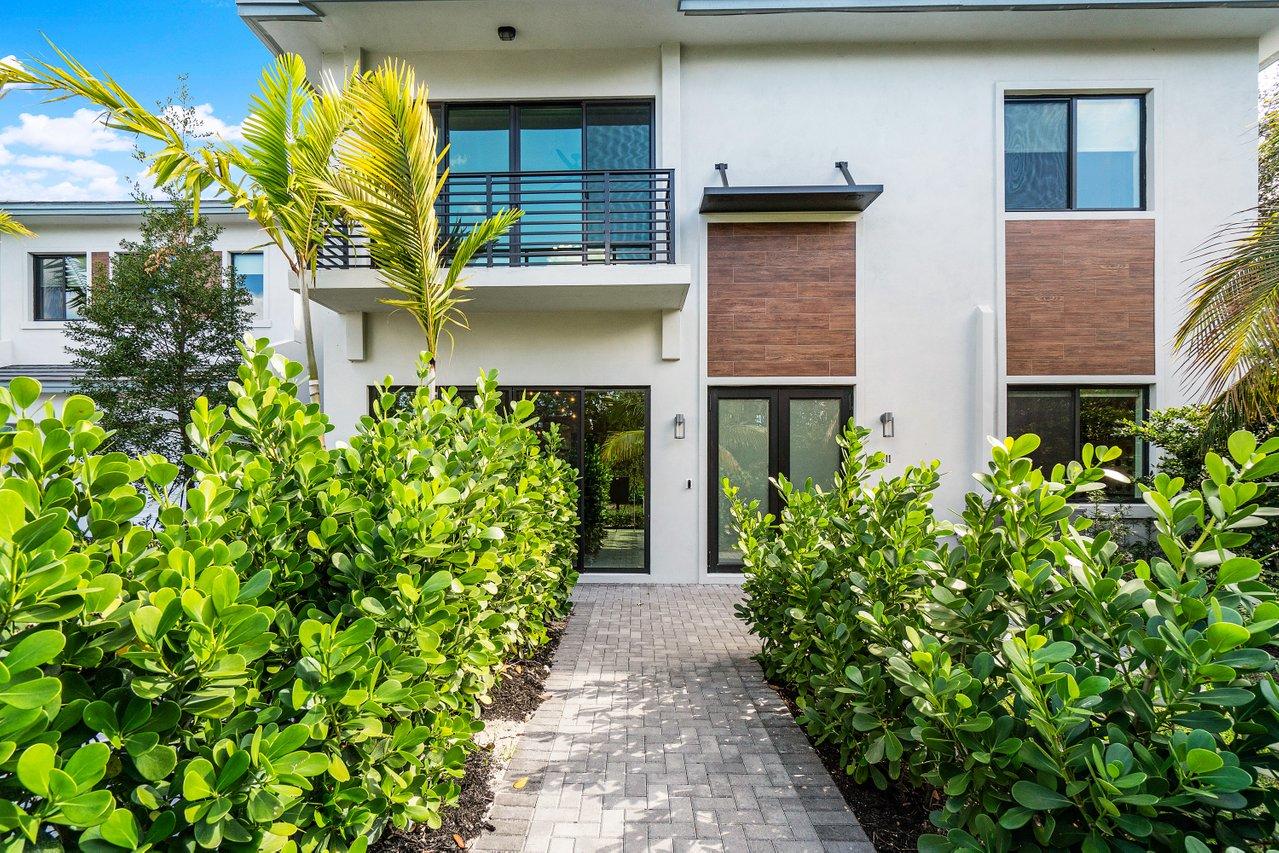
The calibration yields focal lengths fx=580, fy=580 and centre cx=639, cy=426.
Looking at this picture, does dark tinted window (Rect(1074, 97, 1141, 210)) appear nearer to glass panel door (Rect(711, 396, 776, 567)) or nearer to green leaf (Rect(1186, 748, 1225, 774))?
glass panel door (Rect(711, 396, 776, 567))

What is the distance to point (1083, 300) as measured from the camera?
8141 millimetres

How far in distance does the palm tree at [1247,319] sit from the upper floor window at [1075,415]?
2.78 meters

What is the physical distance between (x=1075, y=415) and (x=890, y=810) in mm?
7457

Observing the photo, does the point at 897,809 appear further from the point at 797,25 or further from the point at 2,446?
the point at 797,25

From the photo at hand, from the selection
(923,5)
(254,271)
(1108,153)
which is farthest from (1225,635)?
(254,271)

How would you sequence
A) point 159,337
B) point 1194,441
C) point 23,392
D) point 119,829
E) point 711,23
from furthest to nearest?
point 159,337 → point 711,23 → point 1194,441 → point 23,392 → point 119,829

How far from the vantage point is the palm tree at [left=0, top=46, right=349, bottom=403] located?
4.77 metres

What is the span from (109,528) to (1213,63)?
1274 cm

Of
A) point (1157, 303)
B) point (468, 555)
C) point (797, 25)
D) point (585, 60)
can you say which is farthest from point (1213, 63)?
point (468, 555)

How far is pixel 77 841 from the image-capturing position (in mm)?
1180

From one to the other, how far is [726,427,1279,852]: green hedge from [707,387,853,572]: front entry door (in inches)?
215

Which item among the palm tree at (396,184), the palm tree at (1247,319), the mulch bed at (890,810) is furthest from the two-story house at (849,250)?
the mulch bed at (890,810)

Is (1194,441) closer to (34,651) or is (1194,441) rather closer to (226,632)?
(226,632)

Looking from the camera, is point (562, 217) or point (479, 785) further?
point (562, 217)
